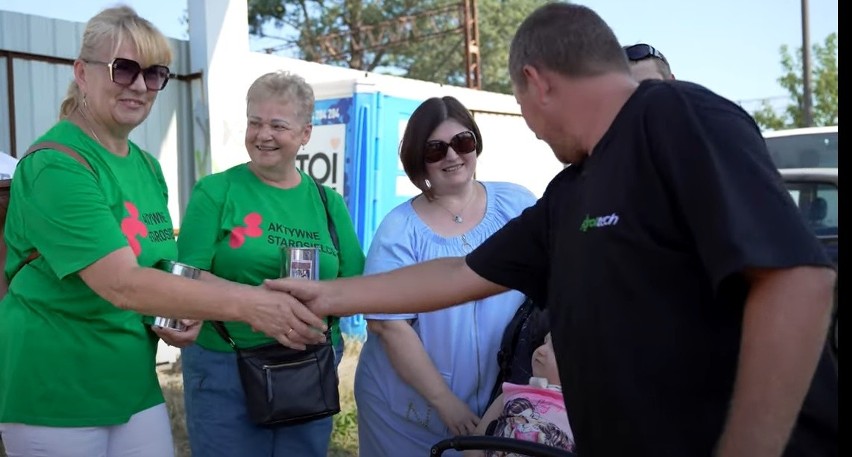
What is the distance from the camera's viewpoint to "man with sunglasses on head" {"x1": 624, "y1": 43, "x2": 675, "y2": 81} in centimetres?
263

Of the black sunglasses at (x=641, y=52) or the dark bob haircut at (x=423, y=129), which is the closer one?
the black sunglasses at (x=641, y=52)

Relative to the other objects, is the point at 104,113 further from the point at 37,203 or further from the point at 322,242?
the point at 322,242

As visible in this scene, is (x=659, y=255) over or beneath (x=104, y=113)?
beneath

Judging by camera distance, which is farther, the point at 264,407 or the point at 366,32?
the point at 366,32

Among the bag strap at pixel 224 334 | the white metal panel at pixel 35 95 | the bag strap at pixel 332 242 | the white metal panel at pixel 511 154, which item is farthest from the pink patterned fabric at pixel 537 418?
the white metal panel at pixel 511 154

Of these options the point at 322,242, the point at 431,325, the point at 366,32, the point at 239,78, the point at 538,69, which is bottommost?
the point at 431,325

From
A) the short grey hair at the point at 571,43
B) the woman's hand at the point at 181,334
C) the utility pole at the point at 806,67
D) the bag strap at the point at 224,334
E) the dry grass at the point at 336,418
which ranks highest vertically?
the utility pole at the point at 806,67

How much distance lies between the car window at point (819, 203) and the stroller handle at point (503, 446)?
4.37m

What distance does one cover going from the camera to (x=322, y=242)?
318 centimetres

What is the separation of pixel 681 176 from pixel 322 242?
1.99 meters

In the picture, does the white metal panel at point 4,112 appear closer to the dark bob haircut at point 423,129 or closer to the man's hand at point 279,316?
the dark bob haircut at point 423,129

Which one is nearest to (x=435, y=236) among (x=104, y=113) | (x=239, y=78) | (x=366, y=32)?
(x=104, y=113)

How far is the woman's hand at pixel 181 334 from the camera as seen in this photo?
2598mm

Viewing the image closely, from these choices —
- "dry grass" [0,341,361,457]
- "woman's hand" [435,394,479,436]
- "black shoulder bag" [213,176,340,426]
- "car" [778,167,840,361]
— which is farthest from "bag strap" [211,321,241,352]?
"car" [778,167,840,361]
